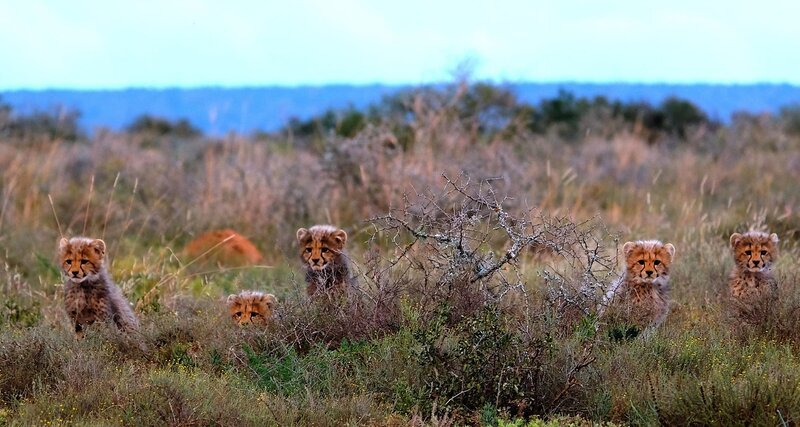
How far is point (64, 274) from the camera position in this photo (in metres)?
7.68

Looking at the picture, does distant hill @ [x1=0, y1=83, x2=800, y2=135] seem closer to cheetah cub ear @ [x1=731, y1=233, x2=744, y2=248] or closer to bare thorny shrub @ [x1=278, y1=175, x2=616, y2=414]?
cheetah cub ear @ [x1=731, y1=233, x2=744, y2=248]

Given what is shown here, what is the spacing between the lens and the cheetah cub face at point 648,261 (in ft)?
25.1

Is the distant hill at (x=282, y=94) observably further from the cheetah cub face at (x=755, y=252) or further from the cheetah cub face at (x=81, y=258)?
the cheetah cub face at (x=755, y=252)

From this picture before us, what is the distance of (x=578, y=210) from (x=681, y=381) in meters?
8.00

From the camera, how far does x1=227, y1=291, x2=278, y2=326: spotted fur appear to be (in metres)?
7.65

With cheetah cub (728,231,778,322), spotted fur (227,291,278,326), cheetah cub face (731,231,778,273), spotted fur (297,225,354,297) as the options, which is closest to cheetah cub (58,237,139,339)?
spotted fur (227,291,278,326)

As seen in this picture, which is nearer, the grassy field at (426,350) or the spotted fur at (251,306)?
the grassy field at (426,350)

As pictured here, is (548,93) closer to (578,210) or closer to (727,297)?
(578,210)

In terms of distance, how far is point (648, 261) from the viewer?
25.2 ft

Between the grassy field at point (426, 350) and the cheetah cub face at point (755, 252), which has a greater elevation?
the cheetah cub face at point (755, 252)

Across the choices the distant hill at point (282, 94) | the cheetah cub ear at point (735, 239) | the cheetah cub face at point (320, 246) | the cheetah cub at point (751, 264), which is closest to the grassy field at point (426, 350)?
the cheetah cub at point (751, 264)

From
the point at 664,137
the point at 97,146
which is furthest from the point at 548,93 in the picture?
the point at 97,146

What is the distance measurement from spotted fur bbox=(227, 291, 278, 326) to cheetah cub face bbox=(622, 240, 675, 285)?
2.27 metres

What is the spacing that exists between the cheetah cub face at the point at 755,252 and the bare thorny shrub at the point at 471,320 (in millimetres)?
1110
